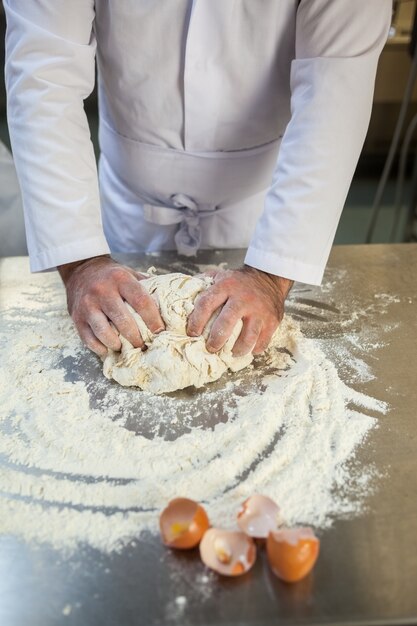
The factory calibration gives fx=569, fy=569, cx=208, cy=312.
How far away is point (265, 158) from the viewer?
4.62 ft

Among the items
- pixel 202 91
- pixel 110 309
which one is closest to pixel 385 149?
pixel 202 91

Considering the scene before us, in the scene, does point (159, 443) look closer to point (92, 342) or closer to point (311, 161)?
point (92, 342)

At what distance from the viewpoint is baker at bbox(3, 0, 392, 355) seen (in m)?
1.08

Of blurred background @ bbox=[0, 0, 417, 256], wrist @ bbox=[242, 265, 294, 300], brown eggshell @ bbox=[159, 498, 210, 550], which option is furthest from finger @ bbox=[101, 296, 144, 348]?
blurred background @ bbox=[0, 0, 417, 256]

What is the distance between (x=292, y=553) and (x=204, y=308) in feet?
1.59

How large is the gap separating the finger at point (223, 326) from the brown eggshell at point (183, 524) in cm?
34

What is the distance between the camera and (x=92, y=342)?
106 cm

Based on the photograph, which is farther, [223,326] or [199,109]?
[199,109]

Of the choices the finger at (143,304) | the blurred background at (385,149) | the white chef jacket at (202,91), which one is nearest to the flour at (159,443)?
the finger at (143,304)

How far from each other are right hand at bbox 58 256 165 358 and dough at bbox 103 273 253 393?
0.01 metres

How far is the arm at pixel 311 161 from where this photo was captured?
1.07 meters

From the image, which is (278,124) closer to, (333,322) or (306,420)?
(333,322)

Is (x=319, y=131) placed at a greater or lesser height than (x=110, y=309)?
greater

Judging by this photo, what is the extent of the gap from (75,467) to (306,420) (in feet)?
1.24
